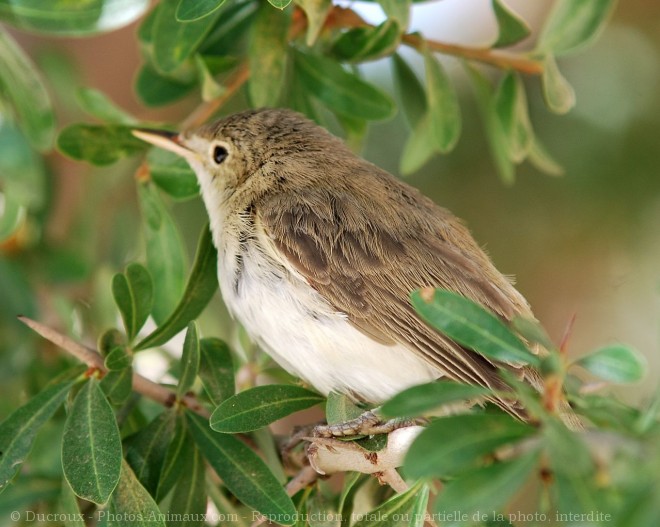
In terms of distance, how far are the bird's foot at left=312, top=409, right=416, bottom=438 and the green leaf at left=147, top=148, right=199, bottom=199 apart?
37.8 inches

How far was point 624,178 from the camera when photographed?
4.44m

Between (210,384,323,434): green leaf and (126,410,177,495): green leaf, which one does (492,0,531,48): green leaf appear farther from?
(126,410,177,495): green leaf

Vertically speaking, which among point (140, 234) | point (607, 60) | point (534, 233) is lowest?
point (140, 234)

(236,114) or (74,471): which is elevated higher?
(236,114)

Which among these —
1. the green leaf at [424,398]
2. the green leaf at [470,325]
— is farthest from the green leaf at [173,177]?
the green leaf at [424,398]

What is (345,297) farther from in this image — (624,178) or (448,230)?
(624,178)

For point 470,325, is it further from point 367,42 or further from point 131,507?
point 367,42

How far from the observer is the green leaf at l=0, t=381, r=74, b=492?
2.07 m

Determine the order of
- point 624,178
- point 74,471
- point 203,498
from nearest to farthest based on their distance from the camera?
point 74,471 < point 203,498 < point 624,178

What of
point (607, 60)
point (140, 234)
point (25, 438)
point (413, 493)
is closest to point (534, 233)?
point (607, 60)

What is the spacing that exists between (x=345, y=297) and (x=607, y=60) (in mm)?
2905

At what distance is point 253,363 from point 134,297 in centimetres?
75

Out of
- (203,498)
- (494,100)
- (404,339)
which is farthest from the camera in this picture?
(494,100)

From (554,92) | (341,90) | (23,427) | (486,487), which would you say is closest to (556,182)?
(554,92)
